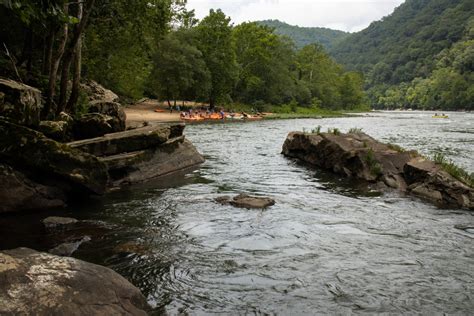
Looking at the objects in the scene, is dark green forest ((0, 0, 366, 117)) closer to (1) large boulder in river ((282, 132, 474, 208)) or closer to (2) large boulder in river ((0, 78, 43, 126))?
(2) large boulder in river ((0, 78, 43, 126))

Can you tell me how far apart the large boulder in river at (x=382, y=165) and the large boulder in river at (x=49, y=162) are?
10481 mm

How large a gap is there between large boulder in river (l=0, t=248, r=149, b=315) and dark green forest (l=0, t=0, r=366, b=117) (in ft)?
12.0

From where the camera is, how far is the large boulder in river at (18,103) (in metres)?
10.9

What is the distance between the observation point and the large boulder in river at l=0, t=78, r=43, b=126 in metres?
10.9

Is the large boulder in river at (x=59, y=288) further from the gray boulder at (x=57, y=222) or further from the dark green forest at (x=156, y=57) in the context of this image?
the gray boulder at (x=57, y=222)

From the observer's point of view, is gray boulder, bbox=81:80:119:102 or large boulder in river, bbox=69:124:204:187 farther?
A: gray boulder, bbox=81:80:119:102

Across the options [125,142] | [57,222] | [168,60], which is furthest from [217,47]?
[57,222]

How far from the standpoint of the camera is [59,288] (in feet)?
15.2

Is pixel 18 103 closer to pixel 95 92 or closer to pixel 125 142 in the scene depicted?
pixel 125 142

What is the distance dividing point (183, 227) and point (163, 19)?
1406cm

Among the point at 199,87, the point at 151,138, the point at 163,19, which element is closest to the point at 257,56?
the point at 199,87

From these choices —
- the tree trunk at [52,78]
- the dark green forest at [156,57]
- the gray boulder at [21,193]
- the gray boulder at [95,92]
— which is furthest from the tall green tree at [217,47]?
the gray boulder at [21,193]

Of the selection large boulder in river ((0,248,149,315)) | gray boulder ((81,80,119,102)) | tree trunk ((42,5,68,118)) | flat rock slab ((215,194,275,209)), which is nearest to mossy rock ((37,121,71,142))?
tree trunk ((42,5,68,118))

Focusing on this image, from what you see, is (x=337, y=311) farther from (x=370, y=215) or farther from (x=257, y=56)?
(x=257, y=56)
